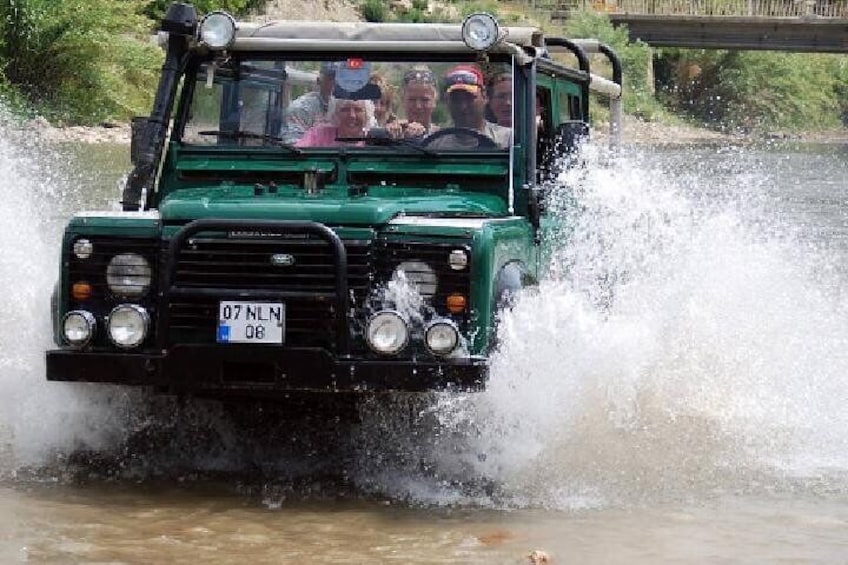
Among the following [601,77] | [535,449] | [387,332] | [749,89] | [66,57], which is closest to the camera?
[387,332]

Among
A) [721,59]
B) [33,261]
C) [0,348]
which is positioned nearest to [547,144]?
[0,348]

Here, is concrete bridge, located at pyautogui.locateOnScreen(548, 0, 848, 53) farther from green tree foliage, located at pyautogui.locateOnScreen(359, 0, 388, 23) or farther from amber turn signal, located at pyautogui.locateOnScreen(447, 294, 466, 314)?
amber turn signal, located at pyautogui.locateOnScreen(447, 294, 466, 314)

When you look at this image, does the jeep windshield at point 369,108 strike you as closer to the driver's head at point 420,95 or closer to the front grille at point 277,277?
the driver's head at point 420,95

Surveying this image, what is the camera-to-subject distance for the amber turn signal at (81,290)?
25.5 ft

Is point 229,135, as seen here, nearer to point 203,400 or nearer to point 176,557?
point 203,400

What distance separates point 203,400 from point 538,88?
7.55ft

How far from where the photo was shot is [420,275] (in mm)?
7574

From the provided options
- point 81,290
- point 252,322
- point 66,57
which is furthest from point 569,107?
point 66,57

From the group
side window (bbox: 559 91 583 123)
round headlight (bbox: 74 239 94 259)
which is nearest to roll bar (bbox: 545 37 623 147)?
side window (bbox: 559 91 583 123)

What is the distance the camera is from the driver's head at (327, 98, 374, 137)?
28.6 feet

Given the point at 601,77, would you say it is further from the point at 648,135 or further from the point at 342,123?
the point at 648,135

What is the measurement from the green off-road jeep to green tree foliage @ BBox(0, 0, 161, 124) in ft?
108

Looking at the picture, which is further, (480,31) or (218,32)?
(218,32)

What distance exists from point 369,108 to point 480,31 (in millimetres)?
659
